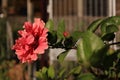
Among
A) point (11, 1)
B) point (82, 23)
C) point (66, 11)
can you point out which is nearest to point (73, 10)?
point (66, 11)

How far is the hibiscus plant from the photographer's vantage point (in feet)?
3.79

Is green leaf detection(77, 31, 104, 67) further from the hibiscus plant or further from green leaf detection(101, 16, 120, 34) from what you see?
green leaf detection(101, 16, 120, 34)

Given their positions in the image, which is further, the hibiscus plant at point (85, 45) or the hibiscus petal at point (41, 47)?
the hibiscus petal at point (41, 47)

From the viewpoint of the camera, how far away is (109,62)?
1.23 m

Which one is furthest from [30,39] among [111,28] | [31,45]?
[111,28]

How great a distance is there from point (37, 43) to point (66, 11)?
25.9ft

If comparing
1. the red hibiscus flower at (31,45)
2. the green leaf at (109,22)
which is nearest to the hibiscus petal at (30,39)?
the red hibiscus flower at (31,45)

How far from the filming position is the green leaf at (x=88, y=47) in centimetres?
115

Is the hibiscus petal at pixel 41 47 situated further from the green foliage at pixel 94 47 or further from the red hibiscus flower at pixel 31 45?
the green foliage at pixel 94 47

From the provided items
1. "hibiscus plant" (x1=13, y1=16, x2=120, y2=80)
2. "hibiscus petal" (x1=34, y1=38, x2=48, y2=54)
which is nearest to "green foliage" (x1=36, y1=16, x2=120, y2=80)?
"hibiscus plant" (x1=13, y1=16, x2=120, y2=80)

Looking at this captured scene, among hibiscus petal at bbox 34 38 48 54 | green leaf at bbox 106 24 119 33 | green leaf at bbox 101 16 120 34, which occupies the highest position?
green leaf at bbox 101 16 120 34

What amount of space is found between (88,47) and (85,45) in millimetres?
10

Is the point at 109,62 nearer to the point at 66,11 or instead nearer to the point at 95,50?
the point at 95,50

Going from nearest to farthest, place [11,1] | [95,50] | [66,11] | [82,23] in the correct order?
[95,50]
[82,23]
[66,11]
[11,1]
